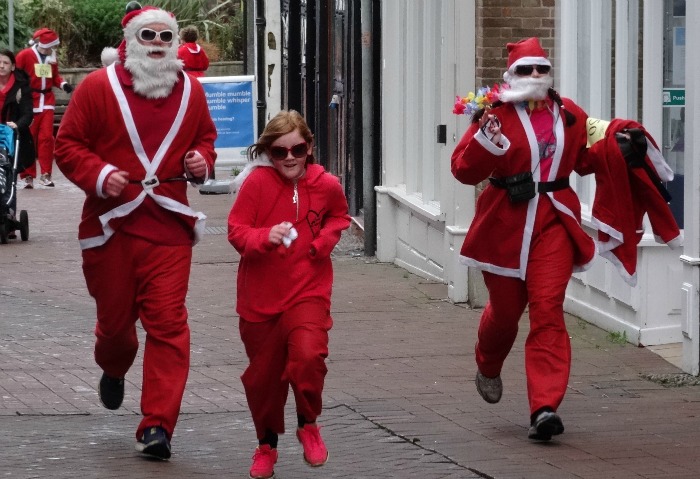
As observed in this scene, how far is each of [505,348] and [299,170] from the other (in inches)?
71.3

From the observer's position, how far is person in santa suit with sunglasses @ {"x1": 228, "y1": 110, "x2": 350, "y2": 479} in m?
6.59

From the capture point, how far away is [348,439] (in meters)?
7.59

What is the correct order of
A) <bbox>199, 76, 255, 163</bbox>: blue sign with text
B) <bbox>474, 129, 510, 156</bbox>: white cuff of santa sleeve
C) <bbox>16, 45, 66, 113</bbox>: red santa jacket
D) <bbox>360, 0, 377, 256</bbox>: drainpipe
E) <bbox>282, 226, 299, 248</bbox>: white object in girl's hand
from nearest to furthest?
1. <bbox>282, 226, 299, 248</bbox>: white object in girl's hand
2. <bbox>474, 129, 510, 156</bbox>: white cuff of santa sleeve
3. <bbox>360, 0, 377, 256</bbox>: drainpipe
4. <bbox>199, 76, 255, 163</bbox>: blue sign with text
5. <bbox>16, 45, 66, 113</bbox>: red santa jacket

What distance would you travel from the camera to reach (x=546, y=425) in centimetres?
734

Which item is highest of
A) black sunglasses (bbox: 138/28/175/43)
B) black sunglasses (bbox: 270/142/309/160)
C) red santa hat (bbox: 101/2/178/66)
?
red santa hat (bbox: 101/2/178/66)

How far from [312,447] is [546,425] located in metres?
1.24

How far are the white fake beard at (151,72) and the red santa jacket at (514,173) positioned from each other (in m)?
1.39

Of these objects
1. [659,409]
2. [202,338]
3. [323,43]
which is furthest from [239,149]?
[659,409]

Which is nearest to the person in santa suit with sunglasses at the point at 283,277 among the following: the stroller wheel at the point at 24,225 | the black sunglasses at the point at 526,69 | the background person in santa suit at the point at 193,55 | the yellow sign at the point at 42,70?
the black sunglasses at the point at 526,69

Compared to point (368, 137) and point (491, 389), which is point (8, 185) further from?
point (491, 389)

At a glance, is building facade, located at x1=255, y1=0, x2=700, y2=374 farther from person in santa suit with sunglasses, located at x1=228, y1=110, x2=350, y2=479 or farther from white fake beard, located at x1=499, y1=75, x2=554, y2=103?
person in santa suit with sunglasses, located at x1=228, y1=110, x2=350, y2=479

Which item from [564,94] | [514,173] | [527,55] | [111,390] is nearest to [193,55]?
[564,94]

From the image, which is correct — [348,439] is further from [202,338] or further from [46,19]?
[46,19]

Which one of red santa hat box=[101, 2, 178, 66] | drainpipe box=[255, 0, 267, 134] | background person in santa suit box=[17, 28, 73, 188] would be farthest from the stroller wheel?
red santa hat box=[101, 2, 178, 66]
